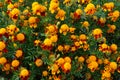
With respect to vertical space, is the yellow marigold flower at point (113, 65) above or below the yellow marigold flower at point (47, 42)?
below

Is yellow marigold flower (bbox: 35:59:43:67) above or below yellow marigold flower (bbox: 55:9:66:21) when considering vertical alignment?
below

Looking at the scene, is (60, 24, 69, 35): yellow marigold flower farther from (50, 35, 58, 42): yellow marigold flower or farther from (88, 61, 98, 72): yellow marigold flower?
(88, 61, 98, 72): yellow marigold flower

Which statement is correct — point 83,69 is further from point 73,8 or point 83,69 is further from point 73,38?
point 73,8

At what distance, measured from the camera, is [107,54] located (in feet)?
12.6

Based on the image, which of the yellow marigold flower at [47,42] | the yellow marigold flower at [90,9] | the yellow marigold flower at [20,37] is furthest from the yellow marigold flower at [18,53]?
the yellow marigold flower at [90,9]

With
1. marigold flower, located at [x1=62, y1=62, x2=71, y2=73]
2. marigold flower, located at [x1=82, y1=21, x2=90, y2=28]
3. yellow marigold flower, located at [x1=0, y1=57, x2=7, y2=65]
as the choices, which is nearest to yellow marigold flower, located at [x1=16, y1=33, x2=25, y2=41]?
yellow marigold flower, located at [x1=0, y1=57, x2=7, y2=65]

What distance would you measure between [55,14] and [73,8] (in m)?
0.34

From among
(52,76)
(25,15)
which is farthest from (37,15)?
(52,76)

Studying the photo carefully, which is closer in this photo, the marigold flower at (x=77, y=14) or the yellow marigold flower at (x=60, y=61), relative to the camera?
the yellow marigold flower at (x=60, y=61)

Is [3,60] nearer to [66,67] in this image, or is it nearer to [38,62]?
[38,62]

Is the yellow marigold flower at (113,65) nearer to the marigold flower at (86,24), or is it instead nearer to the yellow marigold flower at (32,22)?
the marigold flower at (86,24)

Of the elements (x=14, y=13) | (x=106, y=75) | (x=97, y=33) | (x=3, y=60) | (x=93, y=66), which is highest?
(x=14, y=13)

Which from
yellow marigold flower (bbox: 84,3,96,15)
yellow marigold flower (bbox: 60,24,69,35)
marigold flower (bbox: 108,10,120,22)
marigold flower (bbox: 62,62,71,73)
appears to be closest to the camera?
marigold flower (bbox: 62,62,71,73)

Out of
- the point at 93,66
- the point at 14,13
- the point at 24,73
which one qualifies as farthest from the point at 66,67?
the point at 14,13
